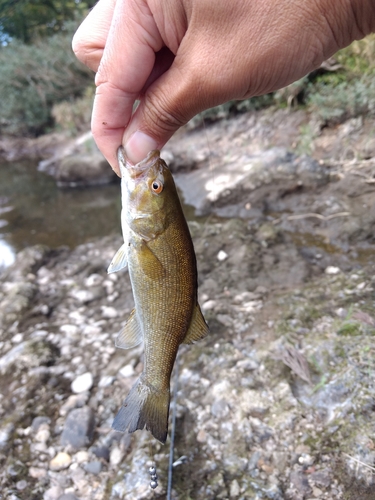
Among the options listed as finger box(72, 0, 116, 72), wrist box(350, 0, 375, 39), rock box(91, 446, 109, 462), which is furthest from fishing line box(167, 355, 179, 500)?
wrist box(350, 0, 375, 39)

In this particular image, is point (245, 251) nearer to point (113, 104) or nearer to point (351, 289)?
point (351, 289)

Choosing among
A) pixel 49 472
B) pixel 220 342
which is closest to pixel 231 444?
pixel 220 342

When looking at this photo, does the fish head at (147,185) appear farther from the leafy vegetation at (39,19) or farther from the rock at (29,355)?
the leafy vegetation at (39,19)

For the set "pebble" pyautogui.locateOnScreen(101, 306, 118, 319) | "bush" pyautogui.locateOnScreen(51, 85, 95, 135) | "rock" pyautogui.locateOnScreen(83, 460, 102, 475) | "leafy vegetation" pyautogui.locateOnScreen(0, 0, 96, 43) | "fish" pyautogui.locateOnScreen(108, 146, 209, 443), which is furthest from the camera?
"leafy vegetation" pyautogui.locateOnScreen(0, 0, 96, 43)

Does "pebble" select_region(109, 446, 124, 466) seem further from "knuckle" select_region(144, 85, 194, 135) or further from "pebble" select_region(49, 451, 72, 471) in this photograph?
"knuckle" select_region(144, 85, 194, 135)

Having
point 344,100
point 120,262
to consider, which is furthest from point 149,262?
point 344,100
